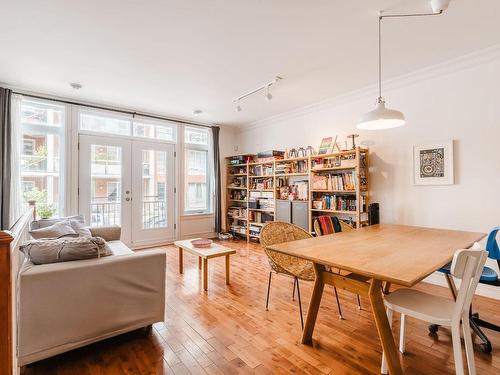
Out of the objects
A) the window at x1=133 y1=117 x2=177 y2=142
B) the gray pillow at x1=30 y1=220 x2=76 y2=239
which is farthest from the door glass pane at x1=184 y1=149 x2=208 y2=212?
the gray pillow at x1=30 y1=220 x2=76 y2=239

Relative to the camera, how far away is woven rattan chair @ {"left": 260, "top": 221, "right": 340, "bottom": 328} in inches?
88.4

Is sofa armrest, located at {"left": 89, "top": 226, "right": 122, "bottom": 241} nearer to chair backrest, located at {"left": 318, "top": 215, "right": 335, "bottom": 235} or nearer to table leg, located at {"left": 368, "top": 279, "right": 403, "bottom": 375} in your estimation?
chair backrest, located at {"left": 318, "top": 215, "right": 335, "bottom": 235}

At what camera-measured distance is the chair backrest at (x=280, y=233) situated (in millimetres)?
2502

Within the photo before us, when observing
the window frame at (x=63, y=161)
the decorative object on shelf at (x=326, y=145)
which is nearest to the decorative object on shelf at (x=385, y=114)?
the decorative object on shelf at (x=326, y=145)

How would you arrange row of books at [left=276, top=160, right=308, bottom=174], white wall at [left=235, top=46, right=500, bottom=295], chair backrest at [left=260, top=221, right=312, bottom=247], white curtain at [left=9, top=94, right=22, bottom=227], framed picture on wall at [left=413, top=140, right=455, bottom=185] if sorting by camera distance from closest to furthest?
chair backrest at [left=260, top=221, right=312, bottom=247] → white wall at [left=235, top=46, right=500, bottom=295] → framed picture on wall at [left=413, top=140, right=455, bottom=185] → white curtain at [left=9, top=94, right=22, bottom=227] → row of books at [left=276, top=160, right=308, bottom=174]

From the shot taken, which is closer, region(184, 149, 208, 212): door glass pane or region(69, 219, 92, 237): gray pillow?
region(69, 219, 92, 237): gray pillow

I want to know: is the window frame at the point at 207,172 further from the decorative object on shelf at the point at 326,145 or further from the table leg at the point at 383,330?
the table leg at the point at 383,330

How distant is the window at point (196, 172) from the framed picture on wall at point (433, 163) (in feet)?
13.0

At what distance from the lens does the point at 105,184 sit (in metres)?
4.52

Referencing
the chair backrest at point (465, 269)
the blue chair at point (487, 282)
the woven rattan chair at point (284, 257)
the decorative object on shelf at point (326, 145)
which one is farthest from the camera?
the decorative object on shelf at point (326, 145)

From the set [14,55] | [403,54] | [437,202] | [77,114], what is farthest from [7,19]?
[437,202]

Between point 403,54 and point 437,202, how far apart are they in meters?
1.73

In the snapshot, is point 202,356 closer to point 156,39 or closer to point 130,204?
point 156,39

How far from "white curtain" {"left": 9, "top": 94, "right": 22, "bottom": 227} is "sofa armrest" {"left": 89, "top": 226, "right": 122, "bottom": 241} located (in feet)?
4.23
